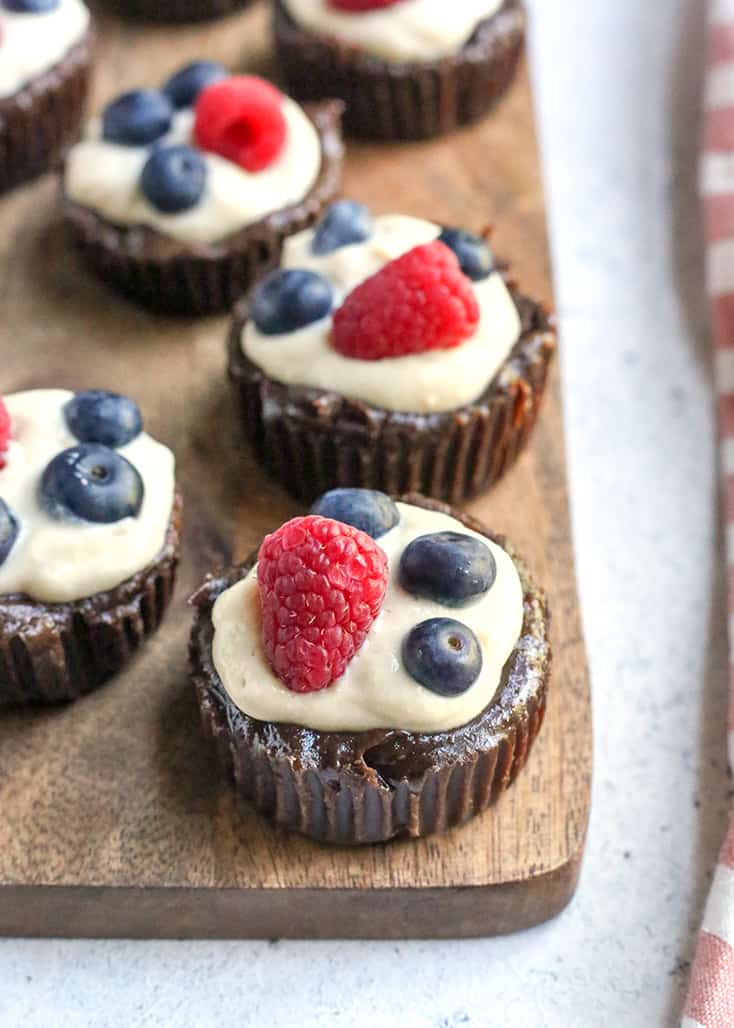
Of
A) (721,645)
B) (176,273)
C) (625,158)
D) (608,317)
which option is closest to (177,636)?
(176,273)

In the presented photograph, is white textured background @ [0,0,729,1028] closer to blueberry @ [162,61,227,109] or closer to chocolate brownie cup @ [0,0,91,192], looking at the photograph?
blueberry @ [162,61,227,109]

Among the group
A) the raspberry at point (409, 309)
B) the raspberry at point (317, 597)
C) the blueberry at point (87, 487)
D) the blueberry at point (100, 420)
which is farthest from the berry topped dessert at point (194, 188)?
the raspberry at point (317, 597)

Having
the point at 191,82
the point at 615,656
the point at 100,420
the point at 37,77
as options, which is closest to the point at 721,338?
the point at 615,656

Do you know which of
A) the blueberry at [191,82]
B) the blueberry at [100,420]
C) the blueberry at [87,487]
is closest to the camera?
the blueberry at [87,487]

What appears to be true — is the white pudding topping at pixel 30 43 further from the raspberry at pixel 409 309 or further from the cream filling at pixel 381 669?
the cream filling at pixel 381 669

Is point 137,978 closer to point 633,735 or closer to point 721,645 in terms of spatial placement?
point 633,735

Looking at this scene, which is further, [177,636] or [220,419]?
[220,419]

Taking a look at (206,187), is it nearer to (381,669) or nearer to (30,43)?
(30,43)

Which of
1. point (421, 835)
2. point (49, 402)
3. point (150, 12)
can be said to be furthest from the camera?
point (150, 12)
